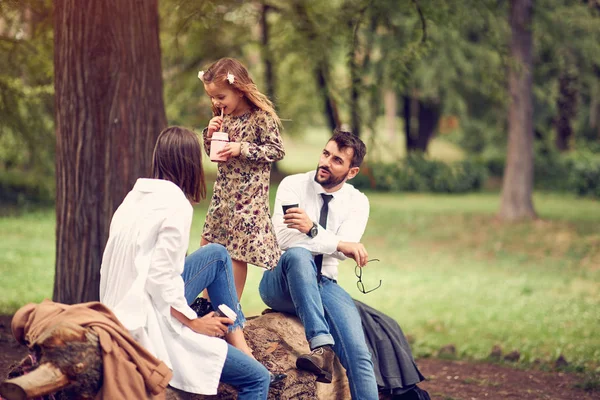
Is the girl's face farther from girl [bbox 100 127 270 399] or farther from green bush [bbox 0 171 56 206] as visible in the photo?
green bush [bbox 0 171 56 206]

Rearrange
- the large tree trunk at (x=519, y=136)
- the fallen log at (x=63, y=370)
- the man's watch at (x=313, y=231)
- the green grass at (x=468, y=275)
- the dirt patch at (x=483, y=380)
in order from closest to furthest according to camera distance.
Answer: the fallen log at (x=63, y=370)
the man's watch at (x=313, y=231)
the dirt patch at (x=483, y=380)
the green grass at (x=468, y=275)
the large tree trunk at (x=519, y=136)

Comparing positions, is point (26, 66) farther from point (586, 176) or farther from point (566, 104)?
point (566, 104)

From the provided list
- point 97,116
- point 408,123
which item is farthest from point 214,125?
point 408,123

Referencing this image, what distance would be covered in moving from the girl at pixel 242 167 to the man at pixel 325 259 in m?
0.16

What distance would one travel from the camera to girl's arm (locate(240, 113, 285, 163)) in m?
4.47

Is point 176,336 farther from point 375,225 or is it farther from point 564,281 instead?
point 375,225

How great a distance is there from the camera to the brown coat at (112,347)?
3.10 m

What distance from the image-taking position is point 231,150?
4.43 metres

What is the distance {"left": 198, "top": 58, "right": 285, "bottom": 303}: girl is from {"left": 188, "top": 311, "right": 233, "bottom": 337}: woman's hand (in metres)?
0.75

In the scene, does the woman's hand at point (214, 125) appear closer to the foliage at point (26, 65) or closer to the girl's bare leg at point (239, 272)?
the girl's bare leg at point (239, 272)

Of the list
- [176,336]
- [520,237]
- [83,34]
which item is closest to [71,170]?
[83,34]

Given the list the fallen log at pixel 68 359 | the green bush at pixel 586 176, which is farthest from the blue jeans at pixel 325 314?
the green bush at pixel 586 176

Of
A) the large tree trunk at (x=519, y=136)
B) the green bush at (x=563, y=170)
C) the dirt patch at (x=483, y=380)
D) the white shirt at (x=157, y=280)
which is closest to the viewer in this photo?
the white shirt at (x=157, y=280)

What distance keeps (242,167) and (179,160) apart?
39.9 inches
